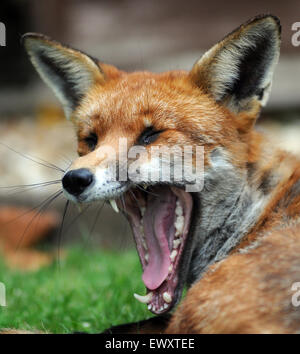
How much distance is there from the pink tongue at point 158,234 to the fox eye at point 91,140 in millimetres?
575

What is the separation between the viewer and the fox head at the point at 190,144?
12.7 feet

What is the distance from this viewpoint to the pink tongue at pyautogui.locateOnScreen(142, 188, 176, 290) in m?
3.92

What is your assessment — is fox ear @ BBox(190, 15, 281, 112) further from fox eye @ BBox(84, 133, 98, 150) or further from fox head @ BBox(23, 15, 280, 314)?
fox eye @ BBox(84, 133, 98, 150)

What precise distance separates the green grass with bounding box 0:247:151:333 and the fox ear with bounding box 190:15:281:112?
1892 millimetres

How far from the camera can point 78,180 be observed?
3516 mm

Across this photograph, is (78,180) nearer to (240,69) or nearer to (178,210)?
(178,210)

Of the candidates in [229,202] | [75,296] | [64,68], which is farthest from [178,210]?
[75,296]

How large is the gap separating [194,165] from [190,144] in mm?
148

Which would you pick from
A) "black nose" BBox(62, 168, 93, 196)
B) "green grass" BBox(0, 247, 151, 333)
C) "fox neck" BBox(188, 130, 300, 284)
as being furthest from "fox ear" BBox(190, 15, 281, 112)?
"green grass" BBox(0, 247, 151, 333)

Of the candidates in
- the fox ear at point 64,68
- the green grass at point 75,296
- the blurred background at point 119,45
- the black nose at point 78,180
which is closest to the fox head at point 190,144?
the black nose at point 78,180

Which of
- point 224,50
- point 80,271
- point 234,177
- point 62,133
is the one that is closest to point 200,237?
point 234,177

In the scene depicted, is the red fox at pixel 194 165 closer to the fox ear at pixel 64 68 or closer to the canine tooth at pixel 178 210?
the canine tooth at pixel 178 210

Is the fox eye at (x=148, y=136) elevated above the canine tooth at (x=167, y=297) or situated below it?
above
